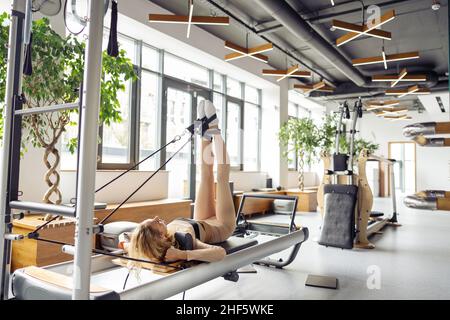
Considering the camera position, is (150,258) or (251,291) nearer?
(150,258)

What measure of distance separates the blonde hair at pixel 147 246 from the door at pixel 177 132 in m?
4.25

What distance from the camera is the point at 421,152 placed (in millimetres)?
12359

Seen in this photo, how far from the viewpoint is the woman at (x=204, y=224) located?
1.86m

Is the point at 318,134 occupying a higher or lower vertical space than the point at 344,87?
lower

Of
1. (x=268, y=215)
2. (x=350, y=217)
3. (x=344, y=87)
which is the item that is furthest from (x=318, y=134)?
(x=350, y=217)

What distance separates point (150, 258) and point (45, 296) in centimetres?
57

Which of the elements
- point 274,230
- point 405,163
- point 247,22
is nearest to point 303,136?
point 247,22

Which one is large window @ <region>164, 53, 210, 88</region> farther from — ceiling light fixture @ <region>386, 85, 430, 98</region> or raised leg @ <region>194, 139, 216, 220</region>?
ceiling light fixture @ <region>386, 85, 430, 98</region>

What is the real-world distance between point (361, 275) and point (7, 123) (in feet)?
9.92

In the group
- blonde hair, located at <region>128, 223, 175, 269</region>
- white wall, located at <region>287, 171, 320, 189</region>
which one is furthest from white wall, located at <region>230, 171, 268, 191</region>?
blonde hair, located at <region>128, 223, 175, 269</region>

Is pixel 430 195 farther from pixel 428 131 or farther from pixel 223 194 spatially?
pixel 223 194

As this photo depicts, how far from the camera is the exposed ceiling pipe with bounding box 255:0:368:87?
4957 millimetres

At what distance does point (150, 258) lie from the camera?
1.86m
